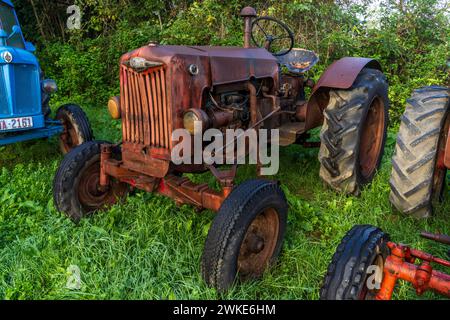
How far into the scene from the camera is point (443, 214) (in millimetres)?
3111

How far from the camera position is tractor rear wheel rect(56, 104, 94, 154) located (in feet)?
14.7

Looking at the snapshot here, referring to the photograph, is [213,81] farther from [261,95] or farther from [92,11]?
[92,11]

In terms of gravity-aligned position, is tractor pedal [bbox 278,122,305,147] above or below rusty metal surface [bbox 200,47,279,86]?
below

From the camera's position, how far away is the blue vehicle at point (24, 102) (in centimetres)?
407

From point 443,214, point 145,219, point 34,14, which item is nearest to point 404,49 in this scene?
point 443,214

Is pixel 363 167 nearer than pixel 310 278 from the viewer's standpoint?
No

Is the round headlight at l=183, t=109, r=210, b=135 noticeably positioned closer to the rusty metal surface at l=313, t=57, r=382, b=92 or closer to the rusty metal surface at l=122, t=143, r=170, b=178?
the rusty metal surface at l=122, t=143, r=170, b=178

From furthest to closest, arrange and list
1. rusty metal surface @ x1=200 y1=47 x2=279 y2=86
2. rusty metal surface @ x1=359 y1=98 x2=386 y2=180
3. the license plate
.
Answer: the license plate → rusty metal surface @ x1=359 y1=98 x2=386 y2=180 → rusty metal surface @ x1=200 y1=47 x2=279 y2=86

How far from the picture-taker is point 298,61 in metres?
4.07

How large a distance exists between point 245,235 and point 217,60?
48.0 inches

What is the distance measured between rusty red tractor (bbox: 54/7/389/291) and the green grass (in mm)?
157

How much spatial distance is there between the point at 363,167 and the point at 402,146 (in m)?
0.96

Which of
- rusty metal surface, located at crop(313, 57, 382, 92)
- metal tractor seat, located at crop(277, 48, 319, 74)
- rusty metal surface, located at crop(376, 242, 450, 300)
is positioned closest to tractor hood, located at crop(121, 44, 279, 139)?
rusty metal surface, located at crop(313, 57, 382, 92)

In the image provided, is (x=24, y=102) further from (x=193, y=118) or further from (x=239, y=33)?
(x=239, y=33)
